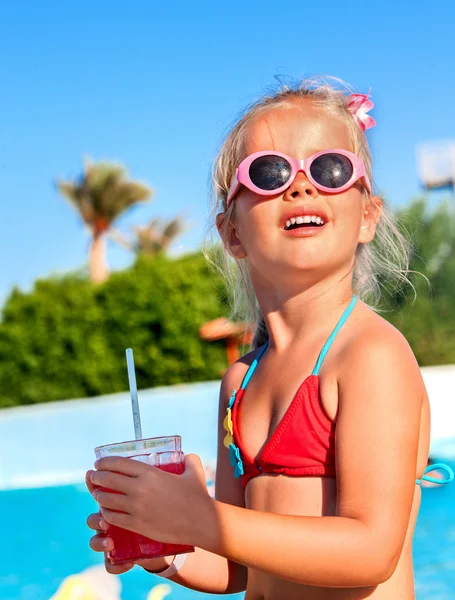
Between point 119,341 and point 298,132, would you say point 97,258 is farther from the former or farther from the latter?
point 298,132

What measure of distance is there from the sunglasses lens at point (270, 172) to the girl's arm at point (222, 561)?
548mm

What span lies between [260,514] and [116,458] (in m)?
0.30

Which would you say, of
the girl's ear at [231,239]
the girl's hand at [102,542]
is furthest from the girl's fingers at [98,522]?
the girl's ear at [231,239]

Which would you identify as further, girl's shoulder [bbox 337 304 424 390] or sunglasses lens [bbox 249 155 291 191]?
sunglasses lens [bbox 249 155 291 191]

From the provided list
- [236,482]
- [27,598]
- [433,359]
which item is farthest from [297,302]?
[433,359]

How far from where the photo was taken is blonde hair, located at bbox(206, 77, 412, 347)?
206 cm

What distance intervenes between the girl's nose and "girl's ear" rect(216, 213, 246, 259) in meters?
0.30

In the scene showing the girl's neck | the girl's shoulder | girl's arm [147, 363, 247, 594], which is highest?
the girl's neck

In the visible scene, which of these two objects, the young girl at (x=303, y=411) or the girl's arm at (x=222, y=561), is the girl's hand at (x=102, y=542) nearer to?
the young girl at (x=303, y=411)

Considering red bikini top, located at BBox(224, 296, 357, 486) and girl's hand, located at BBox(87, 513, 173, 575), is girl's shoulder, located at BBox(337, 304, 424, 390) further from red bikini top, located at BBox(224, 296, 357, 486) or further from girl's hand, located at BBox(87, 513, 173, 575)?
girl's hand, located at BBox(87, 513, 173, 575)

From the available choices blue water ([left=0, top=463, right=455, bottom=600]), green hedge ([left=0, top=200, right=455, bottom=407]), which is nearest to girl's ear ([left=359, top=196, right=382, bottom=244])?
blue water ([left=0, top=463, right=455, bottom=600])

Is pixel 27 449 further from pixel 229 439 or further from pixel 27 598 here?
pixel 229 439

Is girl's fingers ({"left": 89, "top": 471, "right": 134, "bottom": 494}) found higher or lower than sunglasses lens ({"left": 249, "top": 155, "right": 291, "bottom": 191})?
lower

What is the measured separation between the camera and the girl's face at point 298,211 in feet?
6.03
